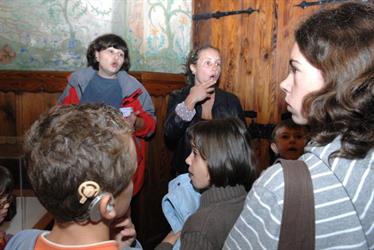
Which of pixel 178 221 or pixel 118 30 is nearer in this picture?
pixel 178 221

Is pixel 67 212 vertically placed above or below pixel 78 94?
below

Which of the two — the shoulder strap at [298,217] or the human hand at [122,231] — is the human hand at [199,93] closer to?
the human hand at [122,231]

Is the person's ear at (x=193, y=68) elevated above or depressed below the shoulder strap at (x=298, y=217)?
above

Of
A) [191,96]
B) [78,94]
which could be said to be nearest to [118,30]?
[78,94]

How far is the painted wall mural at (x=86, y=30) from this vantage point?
2.93 meters

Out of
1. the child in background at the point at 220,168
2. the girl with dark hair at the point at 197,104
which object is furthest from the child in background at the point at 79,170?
the girl with dark hair at the point at 197,104

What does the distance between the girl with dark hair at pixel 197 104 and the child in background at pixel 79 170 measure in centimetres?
146

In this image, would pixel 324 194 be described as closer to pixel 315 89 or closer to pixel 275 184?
pixel 275 184

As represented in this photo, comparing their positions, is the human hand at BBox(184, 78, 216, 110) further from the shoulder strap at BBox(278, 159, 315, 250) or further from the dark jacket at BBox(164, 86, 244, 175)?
the shoulder strap at BBox(278, 159, 315, 250)

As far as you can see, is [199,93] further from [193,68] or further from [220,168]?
[220,168]

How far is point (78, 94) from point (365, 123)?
76.9 inches

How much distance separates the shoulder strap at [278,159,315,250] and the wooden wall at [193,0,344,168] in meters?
2.14

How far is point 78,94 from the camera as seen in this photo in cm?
243

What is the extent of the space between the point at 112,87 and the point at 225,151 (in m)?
1.24
